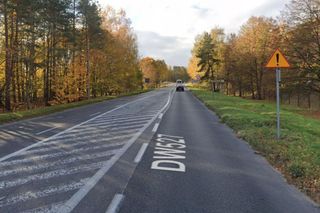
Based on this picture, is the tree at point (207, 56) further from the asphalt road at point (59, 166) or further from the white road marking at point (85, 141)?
the white road marking at point (85, 141)

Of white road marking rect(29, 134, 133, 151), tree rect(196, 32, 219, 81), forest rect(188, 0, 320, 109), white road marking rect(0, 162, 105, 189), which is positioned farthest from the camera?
tree rect(196, 32, 219, 81)

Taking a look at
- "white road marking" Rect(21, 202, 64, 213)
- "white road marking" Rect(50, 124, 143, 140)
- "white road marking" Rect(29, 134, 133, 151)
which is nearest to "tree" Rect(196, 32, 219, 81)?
"white road marking" Rect(50, 124, 143, 140)

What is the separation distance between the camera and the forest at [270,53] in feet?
108

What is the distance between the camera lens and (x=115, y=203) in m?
5.19

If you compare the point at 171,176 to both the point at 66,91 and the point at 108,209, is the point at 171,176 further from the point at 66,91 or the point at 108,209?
the point at 66,91

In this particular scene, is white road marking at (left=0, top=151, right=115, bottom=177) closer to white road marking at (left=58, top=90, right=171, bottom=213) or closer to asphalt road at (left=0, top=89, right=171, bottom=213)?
asphalt road at (left=0, top=89, right=171, bottom=213)

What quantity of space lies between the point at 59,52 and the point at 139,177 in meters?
31.2

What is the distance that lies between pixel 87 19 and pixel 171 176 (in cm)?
3624

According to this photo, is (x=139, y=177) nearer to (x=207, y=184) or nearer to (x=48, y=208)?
(x=207, y=184)

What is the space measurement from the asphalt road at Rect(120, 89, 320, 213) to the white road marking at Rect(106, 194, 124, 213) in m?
0.06

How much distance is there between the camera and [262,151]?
9.78 metres

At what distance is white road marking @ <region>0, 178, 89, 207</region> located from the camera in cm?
529

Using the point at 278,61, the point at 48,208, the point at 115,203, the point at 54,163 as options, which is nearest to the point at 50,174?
the point at 54,163

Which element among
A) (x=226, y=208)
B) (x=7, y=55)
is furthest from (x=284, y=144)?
(x=7, y=55)
